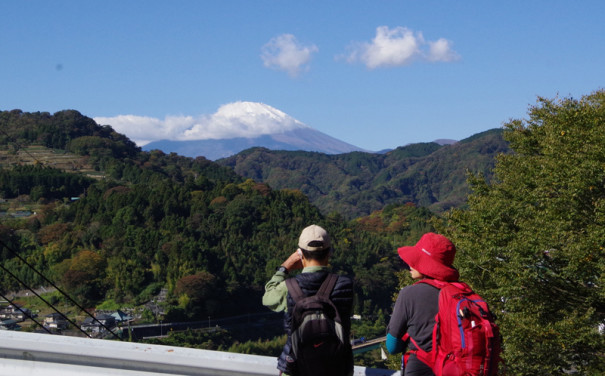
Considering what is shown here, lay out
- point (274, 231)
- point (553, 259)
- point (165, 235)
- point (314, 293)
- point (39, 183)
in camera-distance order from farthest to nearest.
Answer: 1. point (39, 183)
2. point (274, 231)
3. point (165, 235)
4. point (553, 259)
5. point (314, 293)

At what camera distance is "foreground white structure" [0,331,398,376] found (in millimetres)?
2592

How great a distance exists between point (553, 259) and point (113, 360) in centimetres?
1075

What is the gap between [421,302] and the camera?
2.60 metres

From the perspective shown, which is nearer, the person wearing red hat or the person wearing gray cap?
the person wearing gray cap

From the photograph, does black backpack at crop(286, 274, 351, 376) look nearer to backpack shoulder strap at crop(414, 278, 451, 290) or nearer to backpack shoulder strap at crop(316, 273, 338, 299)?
backpack shoulder strap at crop(316, 273, 338, 299)

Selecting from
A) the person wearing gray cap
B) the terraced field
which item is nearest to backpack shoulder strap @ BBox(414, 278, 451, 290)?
the person wearing gray cap

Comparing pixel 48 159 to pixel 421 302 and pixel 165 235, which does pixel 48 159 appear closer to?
pixel 165 235

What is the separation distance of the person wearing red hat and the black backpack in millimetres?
299

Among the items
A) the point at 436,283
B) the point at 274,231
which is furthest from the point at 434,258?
the point at 274,231

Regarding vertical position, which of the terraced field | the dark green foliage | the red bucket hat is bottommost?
the dark green foliage

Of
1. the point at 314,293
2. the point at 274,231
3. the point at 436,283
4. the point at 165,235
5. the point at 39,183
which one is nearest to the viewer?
the point at 314,293

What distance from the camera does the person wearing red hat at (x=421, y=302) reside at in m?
2.59

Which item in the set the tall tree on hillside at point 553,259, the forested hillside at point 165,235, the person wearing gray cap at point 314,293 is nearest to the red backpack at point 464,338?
the person wearing gray cap at point 314,293

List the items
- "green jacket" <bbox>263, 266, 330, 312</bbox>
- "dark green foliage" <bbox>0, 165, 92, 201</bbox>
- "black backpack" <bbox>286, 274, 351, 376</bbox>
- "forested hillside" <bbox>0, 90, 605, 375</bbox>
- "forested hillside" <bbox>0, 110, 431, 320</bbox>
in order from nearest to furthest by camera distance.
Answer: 1. "black backpack" <bbox>286, 274, 351, 376</bbox>
2. "green jacket" <bbox>263, 266, 330, 312</bbox>
3. "forested hillside" <bbox>0, 90, 605, 375</bbox>
4. "forested hillside" <bbox>0, 110, 431, 320</bbox>
5. "dark green foliage" <bbox>0, 165, 92, 201</bbox>
